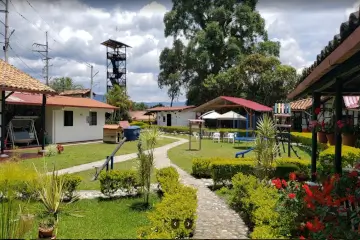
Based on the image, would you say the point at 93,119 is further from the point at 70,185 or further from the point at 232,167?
the point at 70,185

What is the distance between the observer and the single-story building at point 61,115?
18.5m

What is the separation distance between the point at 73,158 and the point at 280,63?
96.6ft

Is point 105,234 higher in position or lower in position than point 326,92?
lower

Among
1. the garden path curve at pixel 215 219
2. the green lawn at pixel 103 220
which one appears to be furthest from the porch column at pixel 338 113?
the green lawn at pixel 103 220

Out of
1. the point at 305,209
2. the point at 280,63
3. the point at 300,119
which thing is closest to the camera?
the point at 305,209

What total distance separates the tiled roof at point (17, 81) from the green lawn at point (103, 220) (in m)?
7.19

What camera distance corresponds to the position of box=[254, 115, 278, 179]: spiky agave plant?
7.45 meters

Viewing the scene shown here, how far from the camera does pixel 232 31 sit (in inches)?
1683

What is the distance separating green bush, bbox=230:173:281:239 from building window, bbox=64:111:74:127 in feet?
53.6

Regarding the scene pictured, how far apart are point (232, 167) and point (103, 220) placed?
4102mm

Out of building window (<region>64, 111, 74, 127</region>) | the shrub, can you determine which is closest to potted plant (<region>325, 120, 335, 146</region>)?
the shrub

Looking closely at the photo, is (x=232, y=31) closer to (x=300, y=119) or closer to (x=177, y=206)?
(x=300, y=119)

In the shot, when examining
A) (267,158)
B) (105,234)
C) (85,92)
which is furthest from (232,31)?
(105,234)

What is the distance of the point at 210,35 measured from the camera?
39.9 m
